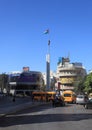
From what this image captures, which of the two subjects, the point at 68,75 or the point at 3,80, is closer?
the point at 68,75

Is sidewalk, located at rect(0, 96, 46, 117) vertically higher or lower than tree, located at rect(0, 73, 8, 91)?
lower

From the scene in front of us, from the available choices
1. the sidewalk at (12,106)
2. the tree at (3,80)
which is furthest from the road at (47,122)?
the tree at (3,80)

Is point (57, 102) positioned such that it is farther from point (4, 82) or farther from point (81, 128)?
point (4, 82)

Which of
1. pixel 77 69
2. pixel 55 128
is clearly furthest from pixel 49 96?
pixel 77 69

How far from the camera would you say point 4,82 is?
194000 millimetres

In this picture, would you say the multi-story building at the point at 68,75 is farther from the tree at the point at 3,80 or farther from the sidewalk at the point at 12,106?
the sidewalk at the point at 12,106

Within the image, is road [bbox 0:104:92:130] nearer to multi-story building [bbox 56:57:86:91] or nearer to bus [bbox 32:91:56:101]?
bus [bbox 32:91:56:101]

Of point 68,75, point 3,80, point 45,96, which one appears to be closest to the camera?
point 45,96

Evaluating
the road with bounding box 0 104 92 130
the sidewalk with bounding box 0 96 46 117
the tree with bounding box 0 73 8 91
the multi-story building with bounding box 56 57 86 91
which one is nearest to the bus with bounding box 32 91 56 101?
the sidewalk with bounding box 0 96 46 117

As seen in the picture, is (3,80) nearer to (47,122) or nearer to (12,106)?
(12,106)

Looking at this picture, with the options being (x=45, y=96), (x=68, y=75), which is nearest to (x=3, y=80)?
→ (x=68, y=75)

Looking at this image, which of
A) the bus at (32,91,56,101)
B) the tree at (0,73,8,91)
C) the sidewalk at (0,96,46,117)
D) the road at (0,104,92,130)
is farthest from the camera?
the tree at (0,73,8,91)

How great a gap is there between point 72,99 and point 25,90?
104590mm

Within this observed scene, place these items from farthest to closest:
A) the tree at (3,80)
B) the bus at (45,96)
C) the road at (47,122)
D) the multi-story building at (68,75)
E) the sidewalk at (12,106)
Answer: the tree at (3,80) → the multi-story building at (68,75) → the bus at (45,96) → the sidewalk at (12,106) → the road at (47,122)
